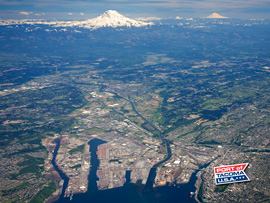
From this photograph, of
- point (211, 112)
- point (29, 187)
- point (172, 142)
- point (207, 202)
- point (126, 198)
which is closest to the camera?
point (207, 202)

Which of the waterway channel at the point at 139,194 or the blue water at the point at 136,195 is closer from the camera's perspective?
the blue water at the point at 136,195

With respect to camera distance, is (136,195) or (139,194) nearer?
(136,195)

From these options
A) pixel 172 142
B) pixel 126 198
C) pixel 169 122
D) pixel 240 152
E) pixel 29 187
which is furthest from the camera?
pixel 169 122

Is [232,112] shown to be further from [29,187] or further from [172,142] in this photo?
[29,187]

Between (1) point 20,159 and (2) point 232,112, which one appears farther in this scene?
(2) point 232,112

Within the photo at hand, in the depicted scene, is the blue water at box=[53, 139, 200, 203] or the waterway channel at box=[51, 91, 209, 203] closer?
the blue water at box=[53, 139, 200, 203]

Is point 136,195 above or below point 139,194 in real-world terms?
below

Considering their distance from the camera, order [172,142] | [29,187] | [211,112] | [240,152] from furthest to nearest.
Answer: [211,112] → [172,142] → [240,152] → [29,187]

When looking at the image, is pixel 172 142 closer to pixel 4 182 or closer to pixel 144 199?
pixel 144 199

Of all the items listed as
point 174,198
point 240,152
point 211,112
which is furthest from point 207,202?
point 211,112

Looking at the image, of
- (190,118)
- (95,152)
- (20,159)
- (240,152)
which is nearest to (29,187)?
(20,159)
